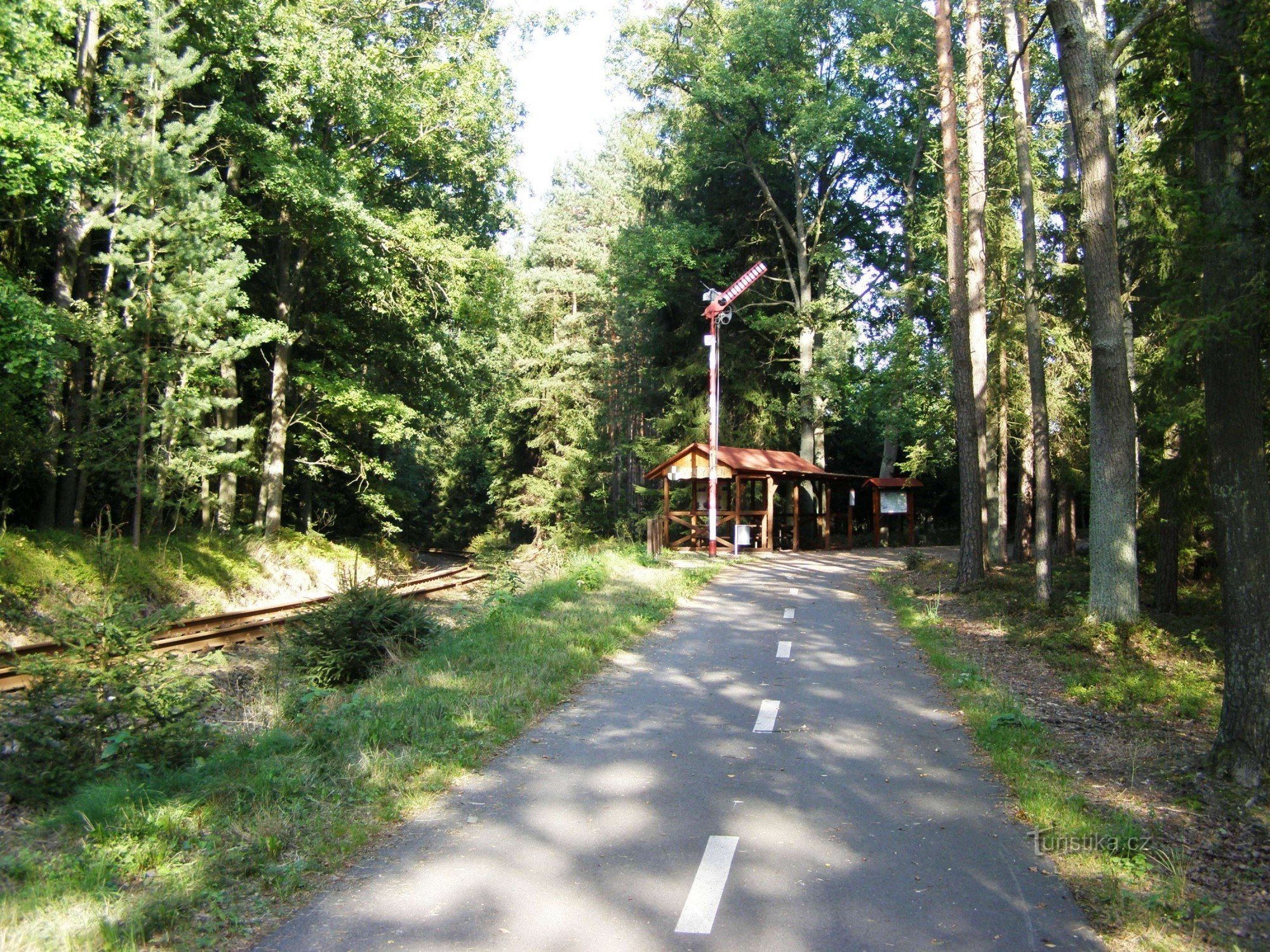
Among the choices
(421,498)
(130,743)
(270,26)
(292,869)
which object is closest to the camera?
(292,869)

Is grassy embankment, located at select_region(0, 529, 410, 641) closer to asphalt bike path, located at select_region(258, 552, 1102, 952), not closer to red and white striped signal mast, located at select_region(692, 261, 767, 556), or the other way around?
asphalt bike path, located at select_region(258, 552, 1102, 952)

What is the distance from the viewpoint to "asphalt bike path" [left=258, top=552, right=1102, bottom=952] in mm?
4473

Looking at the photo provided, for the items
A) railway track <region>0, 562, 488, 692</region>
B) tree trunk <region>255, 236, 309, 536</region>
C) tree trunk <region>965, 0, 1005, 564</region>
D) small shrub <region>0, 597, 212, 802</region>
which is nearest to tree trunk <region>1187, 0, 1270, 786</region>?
small shrub <region>0, 597, 212, 802</region>

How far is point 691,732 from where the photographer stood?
813cm

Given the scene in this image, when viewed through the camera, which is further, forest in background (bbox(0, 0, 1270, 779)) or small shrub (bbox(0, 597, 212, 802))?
forest in background (bbox(0, 0, 1270, 779))

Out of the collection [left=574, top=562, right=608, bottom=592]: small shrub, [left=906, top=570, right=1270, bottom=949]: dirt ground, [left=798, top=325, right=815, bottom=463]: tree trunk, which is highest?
[left=798, top=325, right=815, bottom=463]: tree trunk

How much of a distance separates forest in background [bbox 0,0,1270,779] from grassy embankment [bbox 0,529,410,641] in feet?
2.91

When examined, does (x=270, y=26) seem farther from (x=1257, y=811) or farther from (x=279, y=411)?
(x=1257, y=811)

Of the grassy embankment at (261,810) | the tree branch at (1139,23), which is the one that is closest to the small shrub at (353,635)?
the grassy embankment at (261,810)

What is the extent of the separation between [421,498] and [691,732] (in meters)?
49.1

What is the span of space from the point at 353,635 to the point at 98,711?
4634mm

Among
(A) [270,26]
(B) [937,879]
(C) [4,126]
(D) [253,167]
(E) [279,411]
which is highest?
(A) [270,26]

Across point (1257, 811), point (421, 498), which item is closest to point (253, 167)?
point (1257, 811)

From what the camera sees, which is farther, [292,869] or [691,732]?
[691,732]
